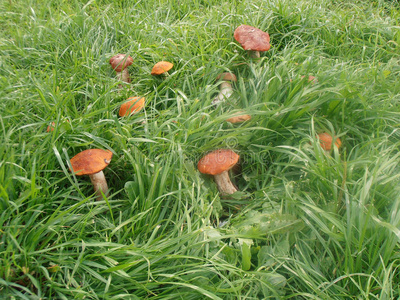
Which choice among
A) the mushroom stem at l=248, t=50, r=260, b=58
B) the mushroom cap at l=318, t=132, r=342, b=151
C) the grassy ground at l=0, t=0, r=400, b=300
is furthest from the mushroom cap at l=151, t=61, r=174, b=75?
the mushroom cap at l=318, t=132, r=342, b=151

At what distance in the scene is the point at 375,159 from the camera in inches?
80.8

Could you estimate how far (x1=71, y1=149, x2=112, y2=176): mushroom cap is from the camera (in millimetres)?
1886

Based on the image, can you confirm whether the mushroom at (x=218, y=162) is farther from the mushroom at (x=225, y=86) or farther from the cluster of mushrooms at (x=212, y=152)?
the mushroom at (x=225, y=86)

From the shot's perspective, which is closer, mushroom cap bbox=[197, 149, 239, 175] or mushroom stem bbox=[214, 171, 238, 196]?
mushroom cap bbox=[197, 149, 239, 175]

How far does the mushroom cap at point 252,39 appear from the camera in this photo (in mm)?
2922

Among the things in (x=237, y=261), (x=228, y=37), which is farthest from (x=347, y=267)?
(x=228, y=37)

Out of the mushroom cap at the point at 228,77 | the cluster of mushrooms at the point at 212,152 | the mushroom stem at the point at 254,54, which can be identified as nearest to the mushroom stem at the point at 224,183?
the cluster of mushrooms at the point at 212,152

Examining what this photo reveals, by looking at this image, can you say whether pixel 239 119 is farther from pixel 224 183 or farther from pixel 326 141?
pixel 326 141

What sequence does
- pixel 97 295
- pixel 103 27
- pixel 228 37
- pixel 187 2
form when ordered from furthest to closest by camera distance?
1. pixel 187 2
2. pixel 103 27
3. pixel 228 37
4. pixel 97 295

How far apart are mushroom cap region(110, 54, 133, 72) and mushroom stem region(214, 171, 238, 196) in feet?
4.59

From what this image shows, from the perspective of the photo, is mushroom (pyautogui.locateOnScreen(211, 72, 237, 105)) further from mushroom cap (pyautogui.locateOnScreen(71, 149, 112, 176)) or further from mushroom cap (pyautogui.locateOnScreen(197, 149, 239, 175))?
mushroom cap (pyautogui.locateOnScreen(71, 149, 112, 176))

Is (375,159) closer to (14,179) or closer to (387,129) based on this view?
(387,129)

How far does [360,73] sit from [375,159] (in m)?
1.16

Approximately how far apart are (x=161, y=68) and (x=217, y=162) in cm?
121
